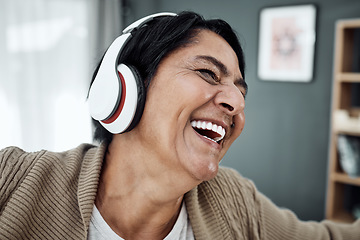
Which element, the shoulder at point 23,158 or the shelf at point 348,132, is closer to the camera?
the shoulder at point 23,158

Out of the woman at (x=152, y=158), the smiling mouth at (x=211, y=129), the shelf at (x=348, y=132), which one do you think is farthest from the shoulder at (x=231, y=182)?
the shelf at (x=348, y=132)

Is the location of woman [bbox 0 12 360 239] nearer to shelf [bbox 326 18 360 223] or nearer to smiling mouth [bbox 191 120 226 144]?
smiling mouth [bbox 191 120 226 144]

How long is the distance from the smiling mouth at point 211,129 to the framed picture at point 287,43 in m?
2.43

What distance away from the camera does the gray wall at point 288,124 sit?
306cm

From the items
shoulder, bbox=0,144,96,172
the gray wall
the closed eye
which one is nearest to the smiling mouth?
the closed eye

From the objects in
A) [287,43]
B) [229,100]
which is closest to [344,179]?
[287,43]

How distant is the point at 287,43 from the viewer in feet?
10.7

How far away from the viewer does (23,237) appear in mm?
834

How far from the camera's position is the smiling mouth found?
36.3 inches

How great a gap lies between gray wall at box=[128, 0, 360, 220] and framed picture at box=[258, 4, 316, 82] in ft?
0.18

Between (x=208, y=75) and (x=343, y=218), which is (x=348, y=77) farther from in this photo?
(x=208, y=75)

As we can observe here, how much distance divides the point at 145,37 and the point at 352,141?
7.06ft

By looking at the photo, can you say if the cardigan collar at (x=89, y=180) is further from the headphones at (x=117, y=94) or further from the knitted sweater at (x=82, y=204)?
the headphones at (x=117, y=94)

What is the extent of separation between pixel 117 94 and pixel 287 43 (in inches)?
108
